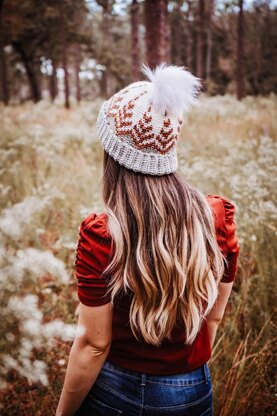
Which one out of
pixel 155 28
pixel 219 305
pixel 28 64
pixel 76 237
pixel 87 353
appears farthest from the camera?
pixel 28 64

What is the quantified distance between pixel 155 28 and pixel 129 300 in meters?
4.10

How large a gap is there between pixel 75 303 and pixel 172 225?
181 centimetres

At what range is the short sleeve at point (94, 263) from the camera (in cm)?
124

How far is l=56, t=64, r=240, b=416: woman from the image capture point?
1253mm

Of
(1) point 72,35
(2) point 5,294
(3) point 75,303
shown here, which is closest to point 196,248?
(2) point 5,294

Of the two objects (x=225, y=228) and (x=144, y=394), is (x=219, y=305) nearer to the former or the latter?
(x=225, y=228)

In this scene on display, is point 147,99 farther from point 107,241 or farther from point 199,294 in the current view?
point 199,294

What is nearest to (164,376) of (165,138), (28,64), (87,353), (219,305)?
(87,353)

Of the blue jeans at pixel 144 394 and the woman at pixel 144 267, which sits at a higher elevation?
the woman at pixel 144 267

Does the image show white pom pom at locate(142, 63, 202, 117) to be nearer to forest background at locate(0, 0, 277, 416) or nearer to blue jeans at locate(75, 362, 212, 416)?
forest background at locate(0, 0, 277, 416)

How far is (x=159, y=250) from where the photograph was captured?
1276 millimetres

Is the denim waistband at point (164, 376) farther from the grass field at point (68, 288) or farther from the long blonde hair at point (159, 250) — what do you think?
the grass field at point (68, 288)

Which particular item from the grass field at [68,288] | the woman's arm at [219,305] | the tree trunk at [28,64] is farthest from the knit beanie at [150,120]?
the tree trunk at [28,64]

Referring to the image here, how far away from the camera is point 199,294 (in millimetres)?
1363
